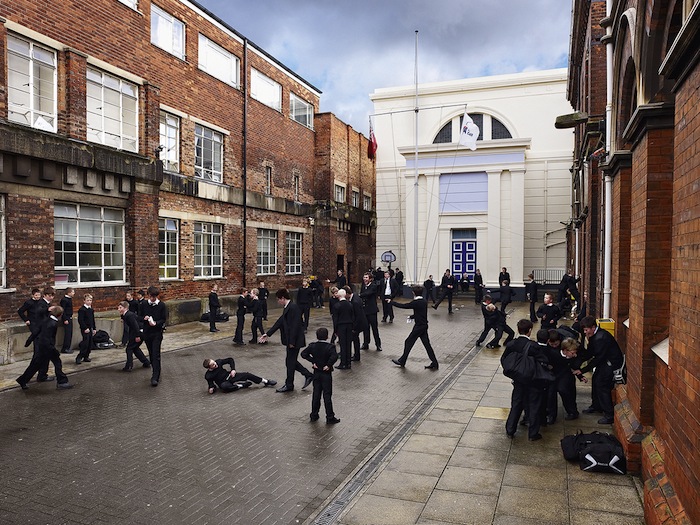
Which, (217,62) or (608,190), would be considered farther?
(217,62)

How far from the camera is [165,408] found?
857 centimetres

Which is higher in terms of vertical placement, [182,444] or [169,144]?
[169,144]

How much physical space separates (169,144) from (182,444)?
544 inches

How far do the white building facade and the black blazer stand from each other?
1901 cm

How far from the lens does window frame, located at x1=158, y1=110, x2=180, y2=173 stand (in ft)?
59.3

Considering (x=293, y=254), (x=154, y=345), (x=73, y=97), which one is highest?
(x=73, y=97)

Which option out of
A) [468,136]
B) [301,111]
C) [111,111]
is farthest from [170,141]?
[468,136]

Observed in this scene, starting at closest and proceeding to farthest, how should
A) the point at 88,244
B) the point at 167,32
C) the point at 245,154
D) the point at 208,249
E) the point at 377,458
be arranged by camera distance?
the point at 377,458 → the point at 88,244 → the point at 167,32 → the point at 208,249 → the point at 245,154

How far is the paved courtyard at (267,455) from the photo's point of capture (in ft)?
16.9

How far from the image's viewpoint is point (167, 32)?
60.4ft

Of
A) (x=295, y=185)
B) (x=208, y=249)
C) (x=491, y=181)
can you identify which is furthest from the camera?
(x=491, y=181)

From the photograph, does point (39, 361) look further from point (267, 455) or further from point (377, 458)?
point (377, 458)

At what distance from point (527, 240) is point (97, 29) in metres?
23.5

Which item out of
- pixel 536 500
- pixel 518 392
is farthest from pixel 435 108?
pixel 536 500
